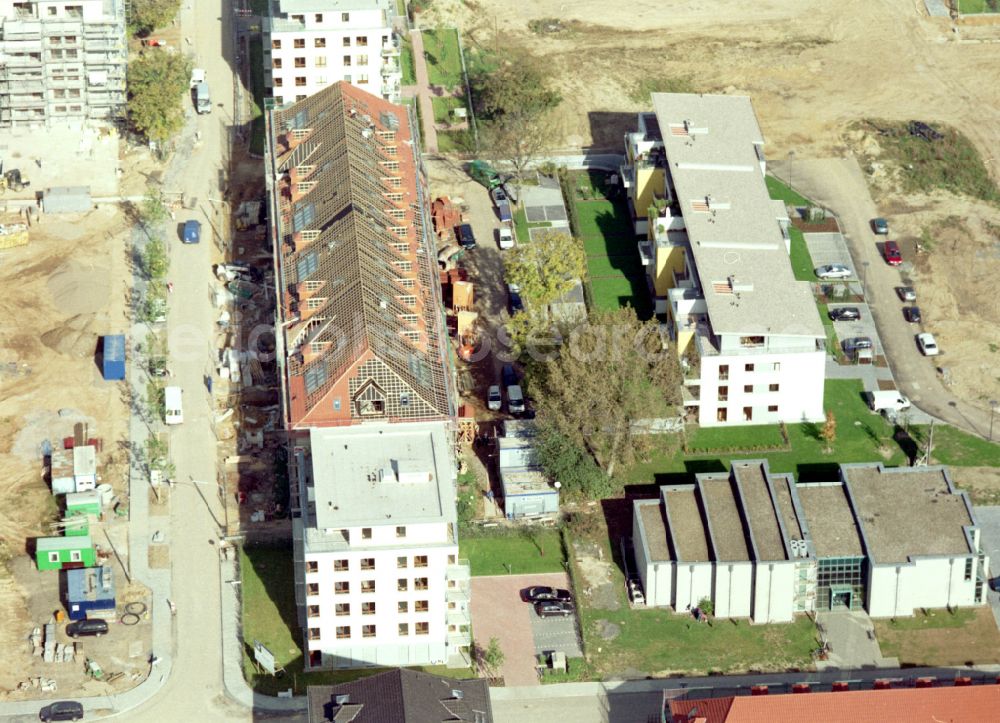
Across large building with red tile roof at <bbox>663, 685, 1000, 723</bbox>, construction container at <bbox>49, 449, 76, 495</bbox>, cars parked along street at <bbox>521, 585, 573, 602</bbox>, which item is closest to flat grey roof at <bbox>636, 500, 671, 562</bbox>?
cars parked along street at <bbox>521, 585, 573, 602</bbox>

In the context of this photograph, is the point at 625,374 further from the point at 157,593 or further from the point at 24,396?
the point at 24,396

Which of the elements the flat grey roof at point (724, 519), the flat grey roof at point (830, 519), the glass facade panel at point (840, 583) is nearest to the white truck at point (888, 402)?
the flat grey roof at point (830, 519)

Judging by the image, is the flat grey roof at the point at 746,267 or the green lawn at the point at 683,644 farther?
the flat grey roof at the point at 746,267

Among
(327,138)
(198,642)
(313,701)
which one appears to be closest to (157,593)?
(198,642)

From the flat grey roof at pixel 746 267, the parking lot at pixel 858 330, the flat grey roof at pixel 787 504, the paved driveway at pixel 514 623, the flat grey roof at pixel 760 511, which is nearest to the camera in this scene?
the paved driveway at pixel 514 623

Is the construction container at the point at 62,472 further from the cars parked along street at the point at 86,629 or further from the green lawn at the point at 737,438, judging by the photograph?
the green lawn at the point at 737,438

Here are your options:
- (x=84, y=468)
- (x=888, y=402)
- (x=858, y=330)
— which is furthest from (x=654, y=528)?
(x=84, y=468)

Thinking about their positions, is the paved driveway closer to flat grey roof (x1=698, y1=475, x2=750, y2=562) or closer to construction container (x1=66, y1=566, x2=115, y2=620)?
flat grey roof (x1=698, y1=475, x2=750, y2=562)
